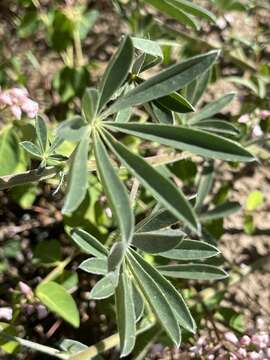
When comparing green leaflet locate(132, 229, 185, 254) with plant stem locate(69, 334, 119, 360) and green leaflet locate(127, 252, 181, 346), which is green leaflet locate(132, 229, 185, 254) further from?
plant stem locate(69, 334, 119, 360)

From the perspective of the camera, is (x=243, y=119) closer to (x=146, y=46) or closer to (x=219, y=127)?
(x=219, y=127)

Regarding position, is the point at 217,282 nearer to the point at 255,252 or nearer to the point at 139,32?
the point at 255,252

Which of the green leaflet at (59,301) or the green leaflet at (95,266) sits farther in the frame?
the green leaflet at (59,301)


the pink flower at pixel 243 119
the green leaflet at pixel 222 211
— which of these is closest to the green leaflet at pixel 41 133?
the green leaflet at pixel 222 211

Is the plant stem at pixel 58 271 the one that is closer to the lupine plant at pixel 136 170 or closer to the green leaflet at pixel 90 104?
the lupine plant at pixel 136 170

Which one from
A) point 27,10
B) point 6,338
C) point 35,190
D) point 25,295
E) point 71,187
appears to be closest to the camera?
point 71,187

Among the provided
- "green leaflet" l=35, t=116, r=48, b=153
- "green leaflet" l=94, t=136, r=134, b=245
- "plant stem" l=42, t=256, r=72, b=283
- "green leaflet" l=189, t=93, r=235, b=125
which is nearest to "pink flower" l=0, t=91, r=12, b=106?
"green leaflet" l=35, t=116, r=48, b=153

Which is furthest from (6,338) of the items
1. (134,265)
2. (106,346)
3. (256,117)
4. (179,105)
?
(256,117)
